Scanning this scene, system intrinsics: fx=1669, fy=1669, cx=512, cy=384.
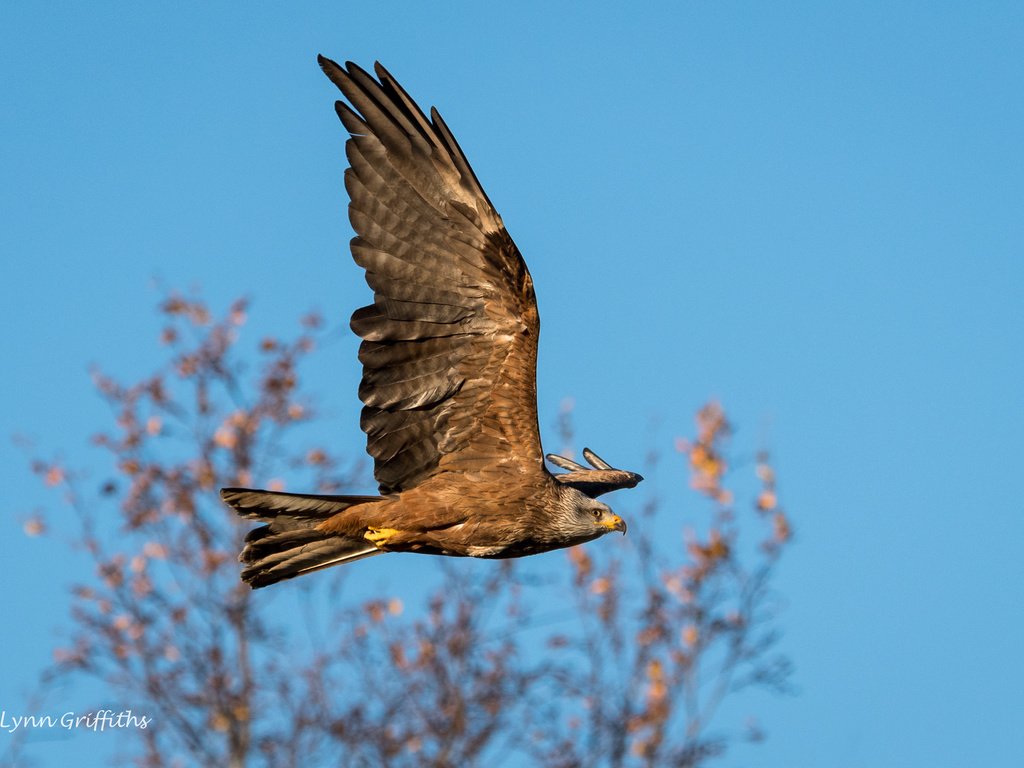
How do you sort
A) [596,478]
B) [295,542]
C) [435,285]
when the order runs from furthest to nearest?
[596,478]
[295,542]
[435,285]

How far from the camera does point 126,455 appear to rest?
15133 mm

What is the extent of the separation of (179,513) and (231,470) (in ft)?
2.04

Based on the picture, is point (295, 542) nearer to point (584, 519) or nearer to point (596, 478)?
point (584, 519)

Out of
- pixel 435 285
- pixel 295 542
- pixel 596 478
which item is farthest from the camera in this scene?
pixel 596 478

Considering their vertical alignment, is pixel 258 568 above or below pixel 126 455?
below

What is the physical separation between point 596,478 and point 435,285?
7.08 ft

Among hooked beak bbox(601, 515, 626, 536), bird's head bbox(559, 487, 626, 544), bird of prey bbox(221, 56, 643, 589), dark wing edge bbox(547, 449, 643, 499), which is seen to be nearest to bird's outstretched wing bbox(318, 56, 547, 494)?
bird of prey bbox(221, 56, 643, 589)

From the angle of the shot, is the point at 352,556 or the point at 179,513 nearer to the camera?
the point at 352,556

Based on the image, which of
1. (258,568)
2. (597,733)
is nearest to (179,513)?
(597,733)

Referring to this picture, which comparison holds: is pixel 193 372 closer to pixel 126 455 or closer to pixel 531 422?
pixel 126 455

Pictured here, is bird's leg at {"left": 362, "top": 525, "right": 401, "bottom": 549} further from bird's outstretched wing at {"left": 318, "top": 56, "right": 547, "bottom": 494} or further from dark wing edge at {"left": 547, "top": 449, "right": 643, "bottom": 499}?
dark wing edge at {"left": 547, "top": 449, "right": 643, "bottom": 499}

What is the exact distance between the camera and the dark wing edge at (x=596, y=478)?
9.51 m

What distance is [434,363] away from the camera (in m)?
8.12

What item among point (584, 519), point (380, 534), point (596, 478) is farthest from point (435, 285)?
point (596, 478)
